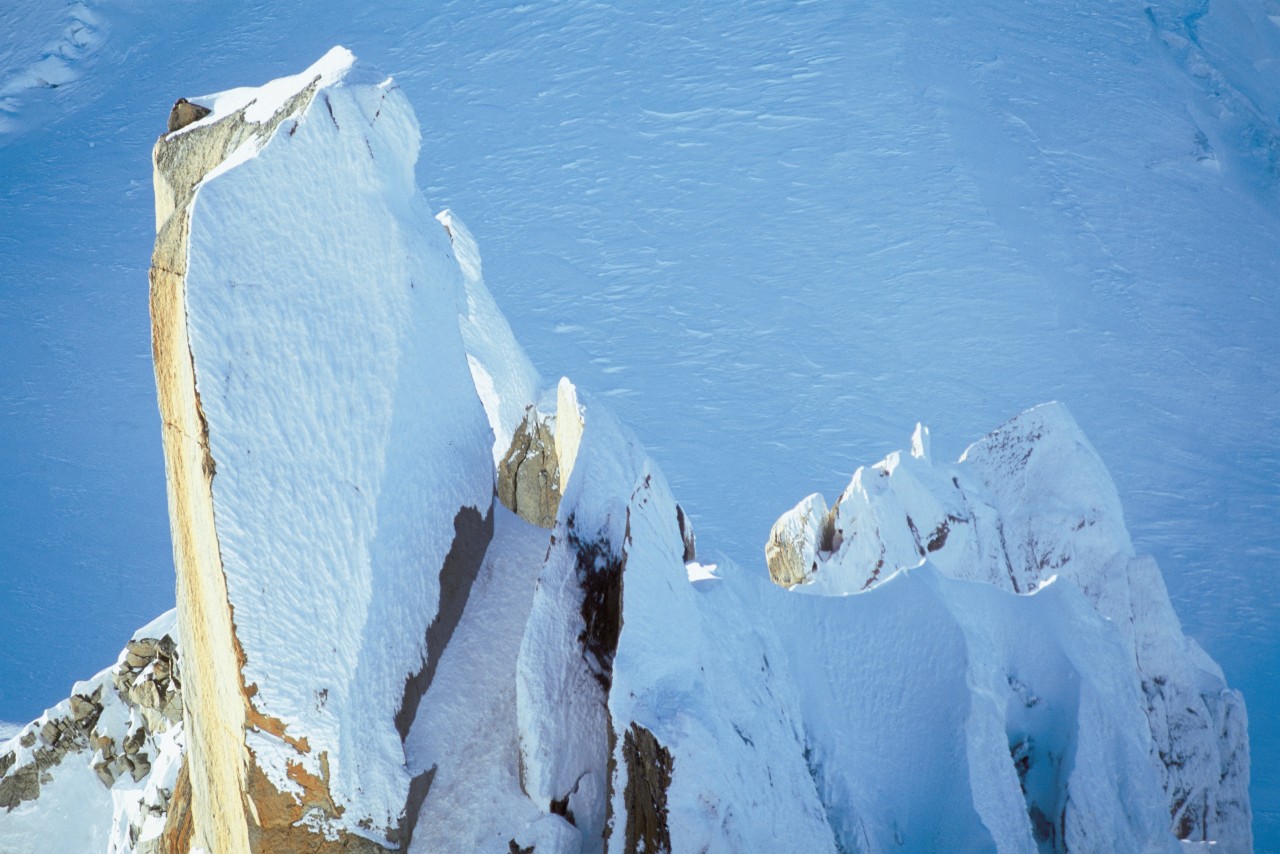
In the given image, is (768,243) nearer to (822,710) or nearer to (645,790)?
(822,710)

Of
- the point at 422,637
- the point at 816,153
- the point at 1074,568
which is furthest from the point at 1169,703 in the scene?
the point at 816,153

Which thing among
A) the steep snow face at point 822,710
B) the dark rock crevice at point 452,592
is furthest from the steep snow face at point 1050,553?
the dark rock crevice at point 452,592

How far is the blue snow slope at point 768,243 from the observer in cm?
894

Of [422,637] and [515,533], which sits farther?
[515,533]

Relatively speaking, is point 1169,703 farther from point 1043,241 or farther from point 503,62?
point 503,62

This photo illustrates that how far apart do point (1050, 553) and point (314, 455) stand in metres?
3.45

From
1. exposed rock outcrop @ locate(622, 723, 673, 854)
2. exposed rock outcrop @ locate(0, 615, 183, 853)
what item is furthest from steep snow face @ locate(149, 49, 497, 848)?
exposed rock outcrop @ locate(0, 615, 183, 853)

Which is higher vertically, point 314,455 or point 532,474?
point 314,455

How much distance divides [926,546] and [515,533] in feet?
7.06

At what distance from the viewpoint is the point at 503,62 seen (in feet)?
47.6

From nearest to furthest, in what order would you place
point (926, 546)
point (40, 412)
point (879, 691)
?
1. point (879, 691)
2. point (926, 546)
3. point (40, 412)

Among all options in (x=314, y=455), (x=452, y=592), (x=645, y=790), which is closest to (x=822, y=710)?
(x=645, y=790)

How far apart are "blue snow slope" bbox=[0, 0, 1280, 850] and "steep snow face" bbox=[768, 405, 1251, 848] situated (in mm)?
2955

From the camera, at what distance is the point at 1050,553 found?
4449mm
